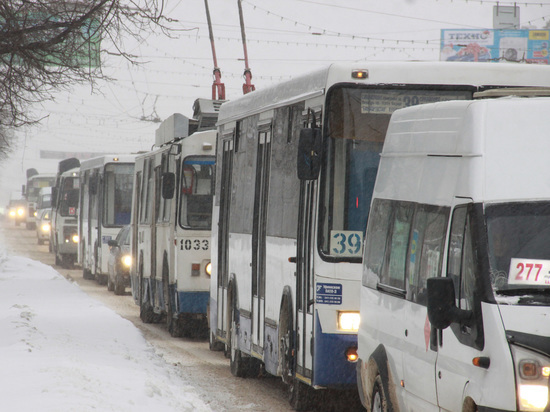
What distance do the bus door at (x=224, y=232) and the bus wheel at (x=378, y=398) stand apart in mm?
6004

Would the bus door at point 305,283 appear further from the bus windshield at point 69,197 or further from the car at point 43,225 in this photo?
the car at point 43,225

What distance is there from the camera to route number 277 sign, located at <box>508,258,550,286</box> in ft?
20.7

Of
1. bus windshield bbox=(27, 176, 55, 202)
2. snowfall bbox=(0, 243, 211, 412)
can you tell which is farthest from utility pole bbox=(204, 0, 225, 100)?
bus windshield bbox=(27, 176, 55, 202)

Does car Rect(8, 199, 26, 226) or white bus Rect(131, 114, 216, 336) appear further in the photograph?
car Rect(8, 199, 26, 226)

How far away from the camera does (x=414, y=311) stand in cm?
746

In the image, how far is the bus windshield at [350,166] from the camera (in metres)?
9.95

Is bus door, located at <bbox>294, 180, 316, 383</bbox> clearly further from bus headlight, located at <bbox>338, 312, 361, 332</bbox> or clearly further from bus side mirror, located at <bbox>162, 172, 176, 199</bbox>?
bus side mirror, located at <bbox>162, 172, 176, 199</bbox>

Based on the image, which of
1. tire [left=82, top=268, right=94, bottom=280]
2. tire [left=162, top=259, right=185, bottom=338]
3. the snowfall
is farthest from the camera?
tire [left=82, top=268, right=94, bottom=280]

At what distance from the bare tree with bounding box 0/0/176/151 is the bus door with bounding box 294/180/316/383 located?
4756 mm

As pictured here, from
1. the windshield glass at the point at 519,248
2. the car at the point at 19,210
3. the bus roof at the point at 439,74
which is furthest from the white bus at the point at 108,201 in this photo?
the car at the point at 19,210

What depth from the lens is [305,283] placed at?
10.4m

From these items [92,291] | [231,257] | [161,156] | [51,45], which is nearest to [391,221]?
[231,257]

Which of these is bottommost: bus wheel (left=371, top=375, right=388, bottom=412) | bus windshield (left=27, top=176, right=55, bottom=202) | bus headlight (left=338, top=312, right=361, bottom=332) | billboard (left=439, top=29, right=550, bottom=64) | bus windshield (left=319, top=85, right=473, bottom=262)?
bus wheel (left=371, top=375, right=388, bottom=412)

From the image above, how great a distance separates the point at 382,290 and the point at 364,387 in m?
0.86
